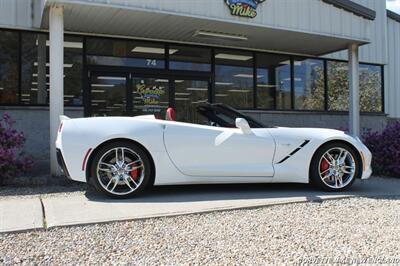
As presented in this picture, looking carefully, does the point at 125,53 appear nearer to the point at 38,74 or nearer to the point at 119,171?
the point at 38,74

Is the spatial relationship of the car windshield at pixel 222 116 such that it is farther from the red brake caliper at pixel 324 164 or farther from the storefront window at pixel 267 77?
the storefront window at pixel 267 77

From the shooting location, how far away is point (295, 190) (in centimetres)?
664

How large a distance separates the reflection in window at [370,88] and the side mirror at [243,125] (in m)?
9.17

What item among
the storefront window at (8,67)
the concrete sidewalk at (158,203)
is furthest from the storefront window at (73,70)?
the concrete sidewalk at (158,203)

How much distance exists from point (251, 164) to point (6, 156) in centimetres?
360

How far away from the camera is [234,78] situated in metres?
12.2

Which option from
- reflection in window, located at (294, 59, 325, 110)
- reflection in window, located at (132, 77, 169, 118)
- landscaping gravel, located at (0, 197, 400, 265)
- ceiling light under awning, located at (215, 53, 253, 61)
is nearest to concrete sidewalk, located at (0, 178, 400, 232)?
landscaping gravel, located at (0, 197, 400, 265)

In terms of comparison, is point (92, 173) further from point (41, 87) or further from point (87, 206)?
point (41, 87)

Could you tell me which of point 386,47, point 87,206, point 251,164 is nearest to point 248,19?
point 251,164

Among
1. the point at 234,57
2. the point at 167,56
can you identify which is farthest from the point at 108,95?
the point at 234,57

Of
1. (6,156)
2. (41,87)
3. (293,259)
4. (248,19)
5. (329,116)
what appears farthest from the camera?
(329,116)

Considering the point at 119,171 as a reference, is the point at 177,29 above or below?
above

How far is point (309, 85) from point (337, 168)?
7318 millimetres

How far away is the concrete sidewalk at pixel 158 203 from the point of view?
4801 mm
